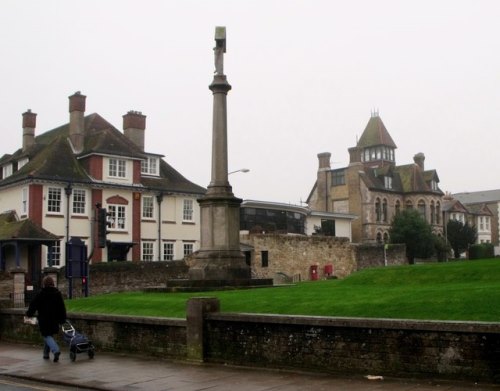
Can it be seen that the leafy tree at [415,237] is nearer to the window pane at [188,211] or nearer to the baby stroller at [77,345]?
the window pane at [188,211]

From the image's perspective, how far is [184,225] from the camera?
46562 mm

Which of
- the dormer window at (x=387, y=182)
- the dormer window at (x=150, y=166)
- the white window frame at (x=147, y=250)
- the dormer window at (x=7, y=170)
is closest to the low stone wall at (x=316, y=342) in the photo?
the white window frame at (x=147, y=250)

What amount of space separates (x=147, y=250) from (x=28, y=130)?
1258 cm

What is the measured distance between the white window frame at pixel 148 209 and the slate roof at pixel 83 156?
871 mm

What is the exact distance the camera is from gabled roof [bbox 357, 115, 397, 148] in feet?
297

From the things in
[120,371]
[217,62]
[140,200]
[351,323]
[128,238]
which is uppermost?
[217,62]

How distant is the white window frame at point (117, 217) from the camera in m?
42.5

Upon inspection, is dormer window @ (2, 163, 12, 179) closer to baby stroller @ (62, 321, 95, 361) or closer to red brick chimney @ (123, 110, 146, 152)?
red brick chimney @ (123, 110, 146, 152)

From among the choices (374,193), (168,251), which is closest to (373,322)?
(168,251)

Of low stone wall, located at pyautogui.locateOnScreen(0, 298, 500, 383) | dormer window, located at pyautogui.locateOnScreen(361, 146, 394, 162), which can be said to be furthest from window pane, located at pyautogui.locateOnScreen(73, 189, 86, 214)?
dormer window, located at pyautogui.locateOnScreen(361, 146, 394, 162)

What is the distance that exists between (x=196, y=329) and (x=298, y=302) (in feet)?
9.80

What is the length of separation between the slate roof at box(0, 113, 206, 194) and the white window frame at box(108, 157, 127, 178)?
0.57 meters

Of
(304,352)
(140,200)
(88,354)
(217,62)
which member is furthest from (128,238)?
(304,352)

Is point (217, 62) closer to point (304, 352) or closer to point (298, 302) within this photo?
point (298, 302)
